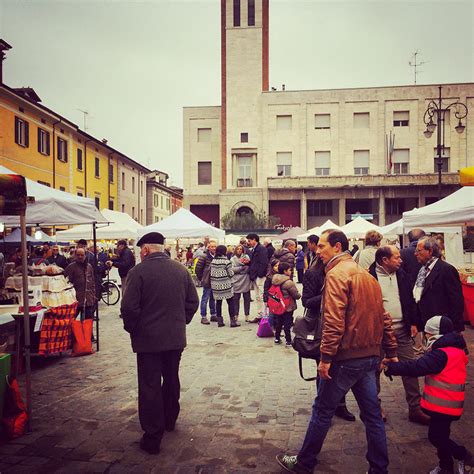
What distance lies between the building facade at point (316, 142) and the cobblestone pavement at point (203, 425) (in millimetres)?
33837

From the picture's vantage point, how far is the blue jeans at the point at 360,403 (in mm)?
3420

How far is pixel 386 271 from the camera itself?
4742mm

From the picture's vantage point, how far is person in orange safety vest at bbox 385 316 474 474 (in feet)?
11.4

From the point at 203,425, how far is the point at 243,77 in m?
40.0

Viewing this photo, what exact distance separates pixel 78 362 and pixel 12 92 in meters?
21.8

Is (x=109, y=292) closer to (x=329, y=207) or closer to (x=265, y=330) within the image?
(x=265, y=330)

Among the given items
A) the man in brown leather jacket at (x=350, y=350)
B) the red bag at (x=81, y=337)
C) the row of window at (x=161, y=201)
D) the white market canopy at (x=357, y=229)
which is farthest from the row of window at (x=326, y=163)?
the man in brown leather jacket at (x=350, y=350)

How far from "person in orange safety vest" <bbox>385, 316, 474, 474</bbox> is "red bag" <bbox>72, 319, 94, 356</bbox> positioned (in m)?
5.61

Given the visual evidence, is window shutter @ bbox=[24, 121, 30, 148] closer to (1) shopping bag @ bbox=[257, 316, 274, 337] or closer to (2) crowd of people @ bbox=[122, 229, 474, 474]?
(1) shopping bag @ bbox=[257, 316, 274, 337]

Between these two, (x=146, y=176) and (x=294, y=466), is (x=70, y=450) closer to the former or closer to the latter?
(x=294, y=466)

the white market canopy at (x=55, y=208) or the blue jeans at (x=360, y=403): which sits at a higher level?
the white market canopy at (x=55, y=208)

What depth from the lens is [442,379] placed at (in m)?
3.49

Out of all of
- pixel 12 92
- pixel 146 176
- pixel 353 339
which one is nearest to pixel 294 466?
pixel 353 339

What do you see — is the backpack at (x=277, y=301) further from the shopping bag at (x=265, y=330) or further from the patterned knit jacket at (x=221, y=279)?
the patterned knit jacket at (x=221, y=279)
